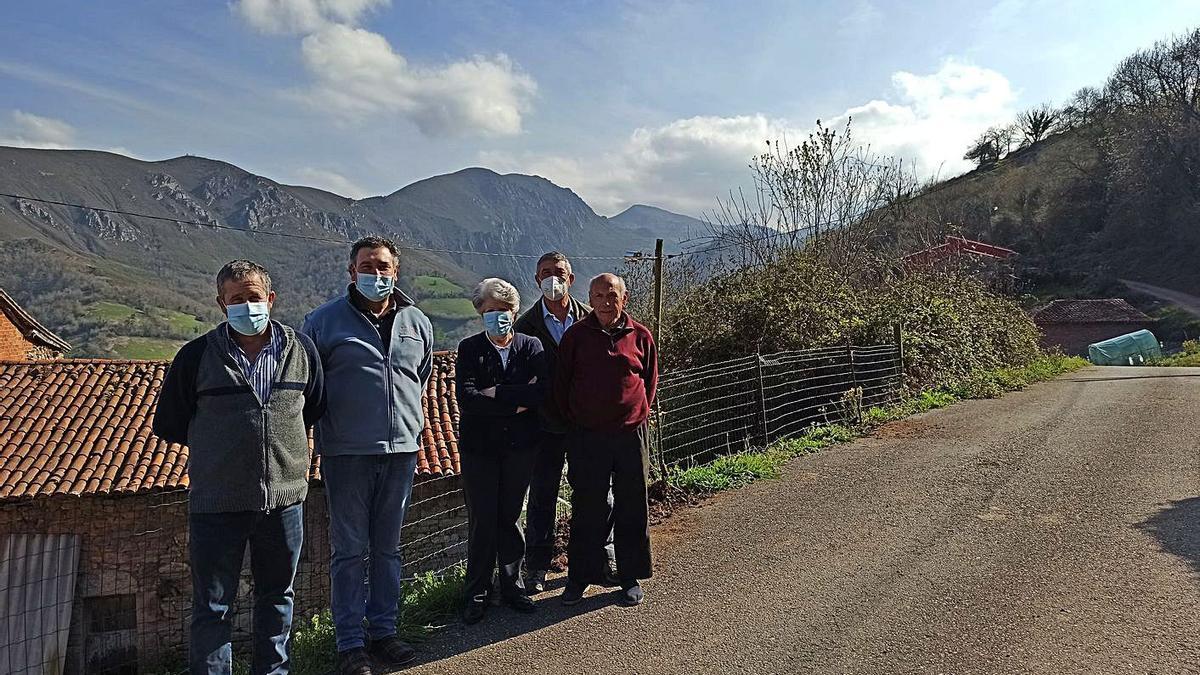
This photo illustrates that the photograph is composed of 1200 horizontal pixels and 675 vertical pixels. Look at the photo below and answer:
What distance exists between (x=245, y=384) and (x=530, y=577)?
2.05 metres

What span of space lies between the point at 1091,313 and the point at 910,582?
38.1 metres

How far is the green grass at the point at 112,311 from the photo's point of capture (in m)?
76.6

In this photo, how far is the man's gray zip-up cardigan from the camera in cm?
290

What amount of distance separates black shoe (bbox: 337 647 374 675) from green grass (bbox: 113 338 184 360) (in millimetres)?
70670

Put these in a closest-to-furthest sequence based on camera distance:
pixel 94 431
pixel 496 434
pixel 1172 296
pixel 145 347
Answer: pixel 496 434, pixel 94 431, pixel 1172 296, pixel 145 347

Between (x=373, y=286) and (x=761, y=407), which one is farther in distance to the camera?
(x=761, y=407)

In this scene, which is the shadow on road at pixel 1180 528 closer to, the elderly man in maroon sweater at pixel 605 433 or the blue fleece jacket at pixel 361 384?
the elderly man in maroon sweater at pixel 605 433

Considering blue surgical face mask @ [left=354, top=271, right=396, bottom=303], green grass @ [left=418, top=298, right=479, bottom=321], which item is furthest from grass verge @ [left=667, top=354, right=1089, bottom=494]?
green grass @ [left=418, top=298, right=479, bottom=321]

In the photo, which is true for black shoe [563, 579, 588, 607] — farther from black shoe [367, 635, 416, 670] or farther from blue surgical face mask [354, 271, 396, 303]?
blue surgical face mask [354, 271, 396, 303]

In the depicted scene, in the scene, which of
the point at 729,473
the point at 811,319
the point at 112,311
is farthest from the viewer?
the point at 112,311

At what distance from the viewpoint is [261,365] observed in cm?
305

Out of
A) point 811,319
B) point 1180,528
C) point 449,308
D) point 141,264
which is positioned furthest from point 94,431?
point 141,264

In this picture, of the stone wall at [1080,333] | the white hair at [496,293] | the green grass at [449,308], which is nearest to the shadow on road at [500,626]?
the white hair at [496,293]

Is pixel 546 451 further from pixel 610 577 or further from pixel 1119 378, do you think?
pixel 1119 378
